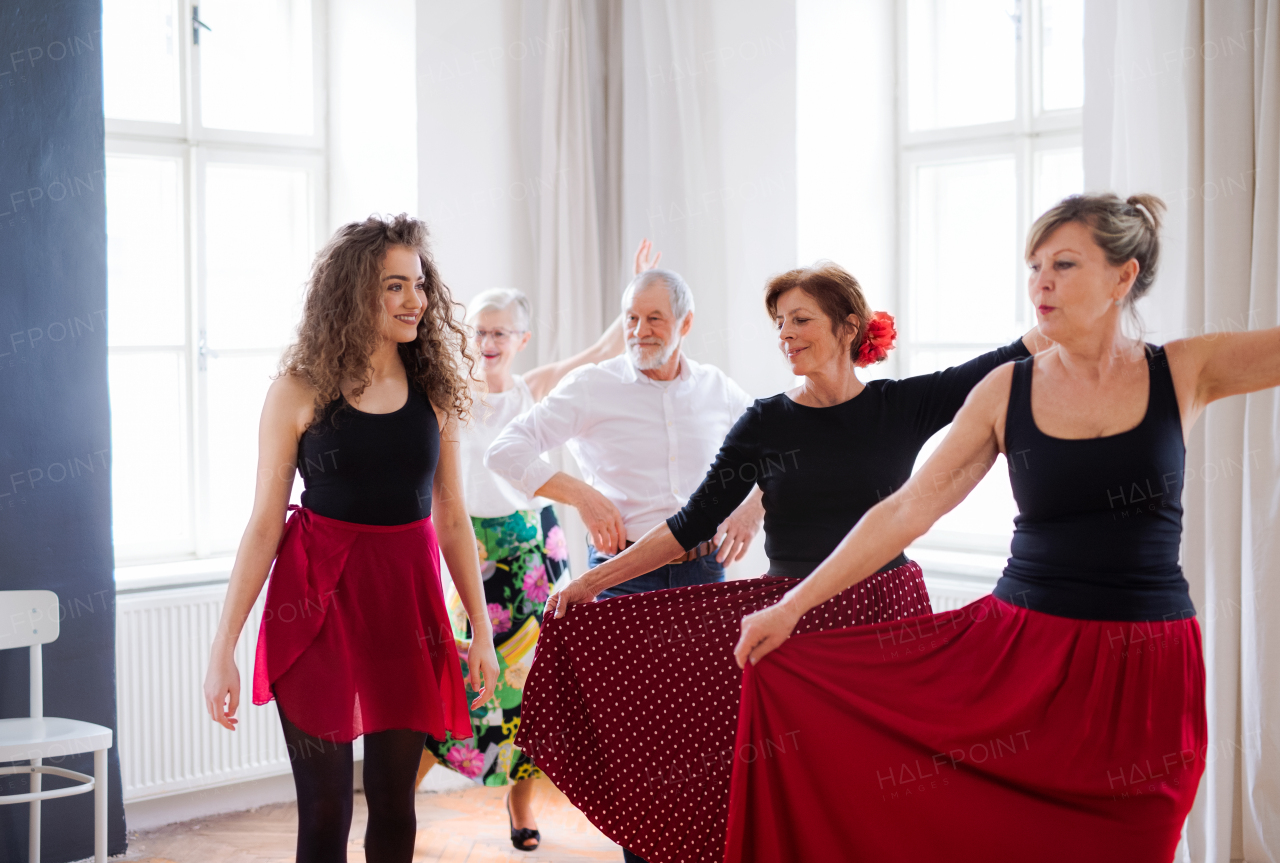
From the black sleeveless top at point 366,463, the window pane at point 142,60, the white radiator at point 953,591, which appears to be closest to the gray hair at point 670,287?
the black sleeveless top at point 366,463

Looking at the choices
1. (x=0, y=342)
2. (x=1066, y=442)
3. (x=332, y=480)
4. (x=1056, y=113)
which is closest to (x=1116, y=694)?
(x=1066, y=442)

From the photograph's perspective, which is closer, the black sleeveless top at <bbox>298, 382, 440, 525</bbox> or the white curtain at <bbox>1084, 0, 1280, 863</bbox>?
the black sleeveless top at <bbox>298, 382, 440, 525</bbox>

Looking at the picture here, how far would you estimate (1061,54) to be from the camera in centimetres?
388

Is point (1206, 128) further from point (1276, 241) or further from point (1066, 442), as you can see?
point (1066, 442)

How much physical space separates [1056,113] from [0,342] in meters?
3.66

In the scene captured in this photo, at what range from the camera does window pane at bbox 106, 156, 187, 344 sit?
4.11m

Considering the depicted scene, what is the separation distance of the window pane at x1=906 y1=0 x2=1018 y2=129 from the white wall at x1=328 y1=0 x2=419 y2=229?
6.62ft

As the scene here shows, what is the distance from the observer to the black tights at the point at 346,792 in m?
2.01

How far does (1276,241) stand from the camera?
107 inches

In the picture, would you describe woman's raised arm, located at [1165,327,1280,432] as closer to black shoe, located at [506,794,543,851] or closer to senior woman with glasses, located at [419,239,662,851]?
senior woman with glasses, located at [419,239,662,851]

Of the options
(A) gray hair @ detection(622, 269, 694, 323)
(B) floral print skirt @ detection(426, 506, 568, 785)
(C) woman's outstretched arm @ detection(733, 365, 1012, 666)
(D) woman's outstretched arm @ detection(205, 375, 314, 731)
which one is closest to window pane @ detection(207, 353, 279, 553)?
(B) floral print skirt @ detection(426, 506, 568, 785)

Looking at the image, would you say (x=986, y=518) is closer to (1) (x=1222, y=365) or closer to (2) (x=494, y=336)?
(2) (x=494, y=336)

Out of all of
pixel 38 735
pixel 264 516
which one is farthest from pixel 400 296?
pixel 38 735

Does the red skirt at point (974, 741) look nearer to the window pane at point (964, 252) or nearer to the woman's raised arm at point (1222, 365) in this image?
the woman's raised arm at point (1222, 365)
